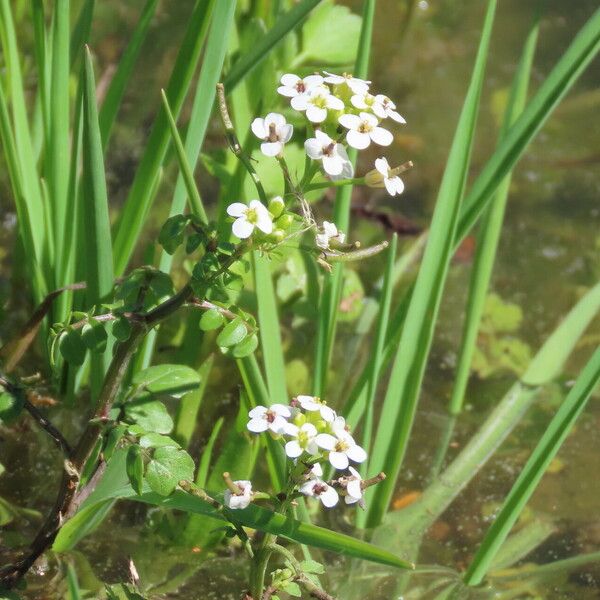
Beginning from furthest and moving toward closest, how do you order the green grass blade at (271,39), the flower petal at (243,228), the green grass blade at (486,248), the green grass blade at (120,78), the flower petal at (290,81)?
the green grass blade at (486,248), the green grass blade at (120,78), the green grass blade at (271,39), the flower petal at (290,81), the flower petal at (243,228)

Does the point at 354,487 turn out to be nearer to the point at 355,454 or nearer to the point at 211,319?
the point at 355,454

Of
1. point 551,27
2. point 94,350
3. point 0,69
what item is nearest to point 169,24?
point 0,69

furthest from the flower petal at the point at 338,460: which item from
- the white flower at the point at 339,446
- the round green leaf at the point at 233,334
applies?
the round green leaf at the point at 233,334

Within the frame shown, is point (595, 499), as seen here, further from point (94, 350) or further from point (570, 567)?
point (94, 350)

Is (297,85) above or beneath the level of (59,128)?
above

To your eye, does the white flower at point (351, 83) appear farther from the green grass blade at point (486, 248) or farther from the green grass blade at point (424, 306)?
the green grass blade at point (486, 248)

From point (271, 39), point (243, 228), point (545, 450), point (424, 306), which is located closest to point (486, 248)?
point (424, 306)

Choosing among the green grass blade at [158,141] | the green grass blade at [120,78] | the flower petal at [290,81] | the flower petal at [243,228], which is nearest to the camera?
the flower petal at [243,228]
